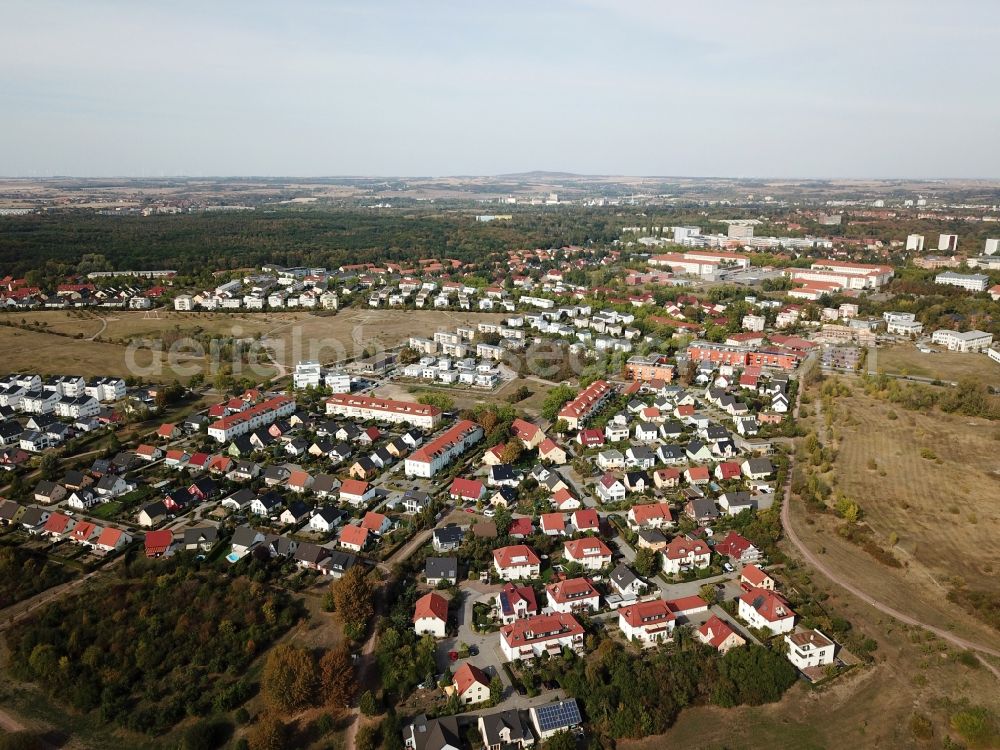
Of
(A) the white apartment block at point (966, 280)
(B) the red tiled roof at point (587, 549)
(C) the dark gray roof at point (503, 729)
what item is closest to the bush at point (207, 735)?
(C) the dark gray roof at point (503, 729)

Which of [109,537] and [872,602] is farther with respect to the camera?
[109,537]

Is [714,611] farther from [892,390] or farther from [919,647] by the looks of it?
[892,390]

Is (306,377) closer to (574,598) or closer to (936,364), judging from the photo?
(574,598)

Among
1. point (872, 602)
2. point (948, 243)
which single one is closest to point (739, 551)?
point (872, 602)

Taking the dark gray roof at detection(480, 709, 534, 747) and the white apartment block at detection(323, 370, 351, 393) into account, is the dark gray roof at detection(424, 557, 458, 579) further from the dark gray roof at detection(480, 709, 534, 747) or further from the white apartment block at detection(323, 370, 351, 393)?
the white apartment block at detection(323, 370, 351, 393)

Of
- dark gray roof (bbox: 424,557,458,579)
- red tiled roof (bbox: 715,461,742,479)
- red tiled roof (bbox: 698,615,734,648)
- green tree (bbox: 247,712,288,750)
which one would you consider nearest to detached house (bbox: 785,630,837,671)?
red tiled roof (bbox: 698,615,734,648)

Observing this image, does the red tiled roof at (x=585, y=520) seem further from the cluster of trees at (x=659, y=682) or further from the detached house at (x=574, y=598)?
the cluster of trees at (x=659, y=682)

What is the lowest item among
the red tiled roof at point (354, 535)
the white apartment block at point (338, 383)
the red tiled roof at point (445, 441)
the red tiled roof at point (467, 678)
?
the red tiled roof at point (467, 678)
